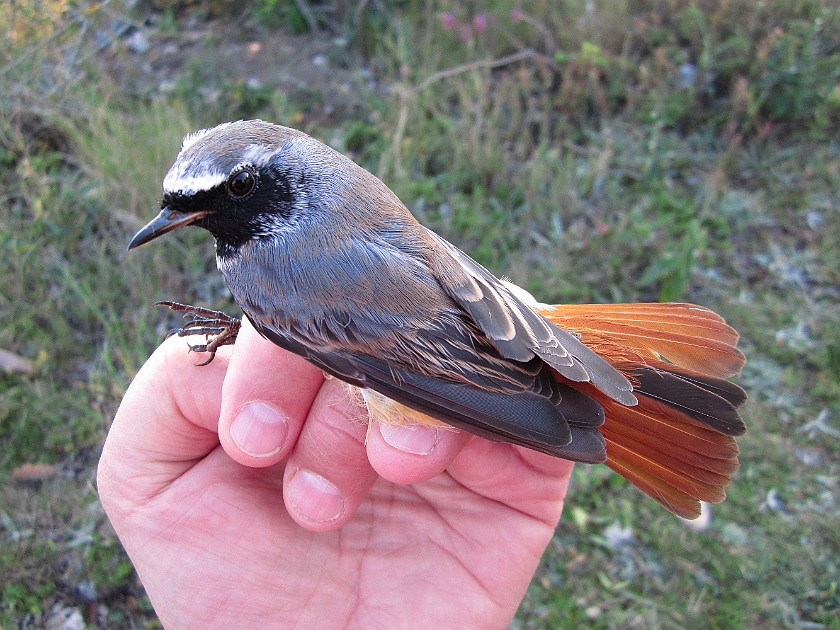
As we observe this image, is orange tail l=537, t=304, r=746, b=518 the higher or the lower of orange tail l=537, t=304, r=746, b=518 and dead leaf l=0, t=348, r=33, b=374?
the higher

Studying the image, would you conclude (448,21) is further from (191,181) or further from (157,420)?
(157,420)

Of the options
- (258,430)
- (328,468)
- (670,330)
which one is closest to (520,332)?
(670,330)

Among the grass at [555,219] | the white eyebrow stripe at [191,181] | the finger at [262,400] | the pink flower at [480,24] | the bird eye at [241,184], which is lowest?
the grass at [555,219]

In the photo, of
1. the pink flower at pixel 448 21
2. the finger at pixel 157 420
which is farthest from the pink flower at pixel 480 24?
the finger at pixel 157 420

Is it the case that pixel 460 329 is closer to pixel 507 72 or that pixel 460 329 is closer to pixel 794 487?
pixel 794 487

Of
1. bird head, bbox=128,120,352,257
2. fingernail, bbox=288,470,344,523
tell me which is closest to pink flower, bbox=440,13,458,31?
bird head, bbox=128,120,352,257

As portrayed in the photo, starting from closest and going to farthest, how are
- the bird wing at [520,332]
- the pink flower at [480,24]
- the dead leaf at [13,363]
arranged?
the bird wing at [520,332] → the dead leaf at [13,363] → the pink flower at [480,24]

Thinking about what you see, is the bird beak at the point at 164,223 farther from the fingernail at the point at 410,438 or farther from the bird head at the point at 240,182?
the fingernail at the point at 410,438

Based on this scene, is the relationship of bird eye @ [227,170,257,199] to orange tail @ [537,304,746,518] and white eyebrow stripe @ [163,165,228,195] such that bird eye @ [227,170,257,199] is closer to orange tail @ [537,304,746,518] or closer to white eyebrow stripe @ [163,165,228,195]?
white eyebrow stripe @ [163,165,228,195]
